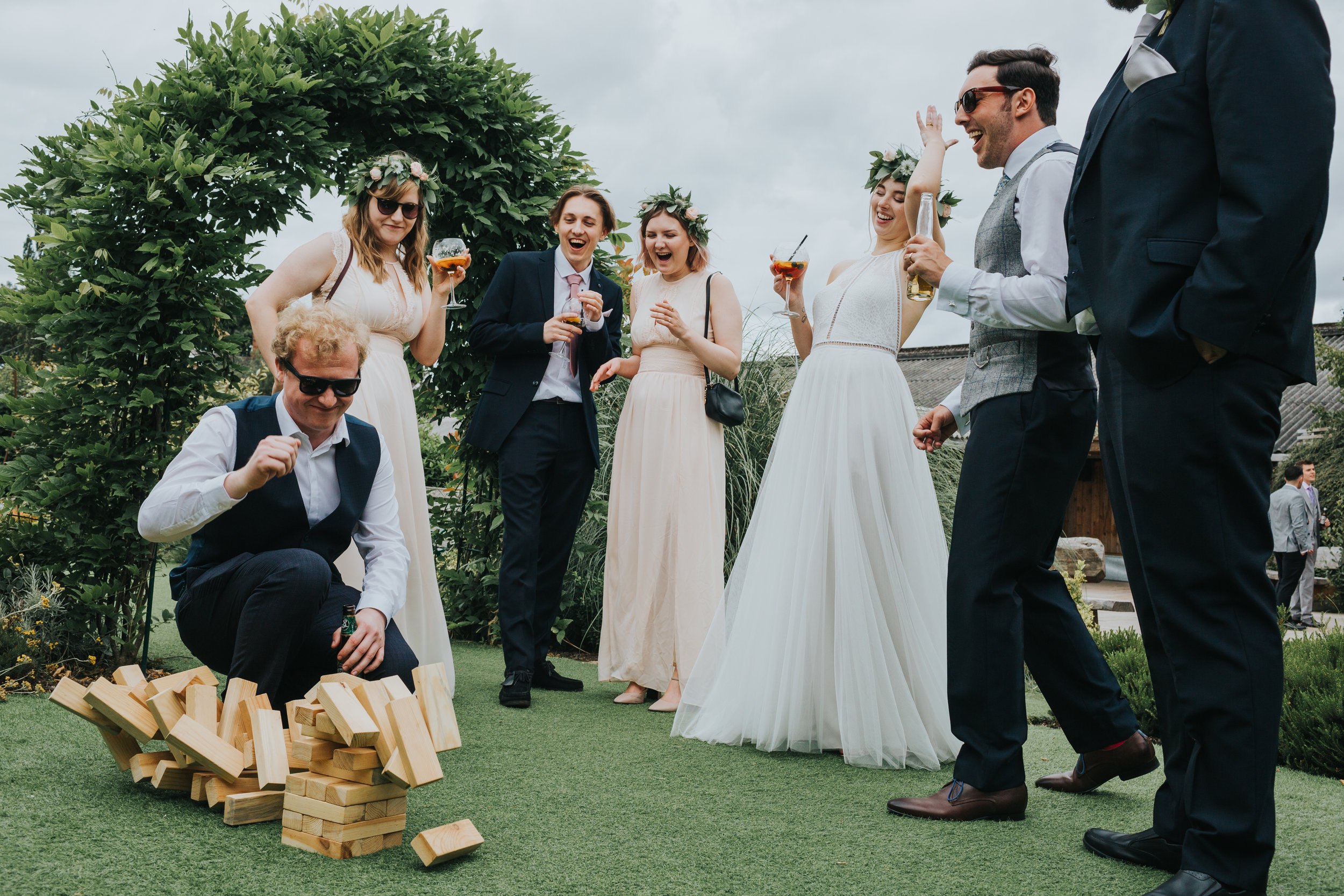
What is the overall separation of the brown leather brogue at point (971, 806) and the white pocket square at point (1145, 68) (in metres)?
1.73

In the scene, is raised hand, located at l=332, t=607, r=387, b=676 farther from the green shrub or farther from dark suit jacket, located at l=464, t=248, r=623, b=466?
the green shrub

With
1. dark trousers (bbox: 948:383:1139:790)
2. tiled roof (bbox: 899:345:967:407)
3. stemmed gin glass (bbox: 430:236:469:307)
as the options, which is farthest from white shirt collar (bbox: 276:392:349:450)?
tiled roof (bbox: 899:345:967:407)

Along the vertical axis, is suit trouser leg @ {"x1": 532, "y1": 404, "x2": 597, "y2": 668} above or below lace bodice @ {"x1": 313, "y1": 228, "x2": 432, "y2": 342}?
below

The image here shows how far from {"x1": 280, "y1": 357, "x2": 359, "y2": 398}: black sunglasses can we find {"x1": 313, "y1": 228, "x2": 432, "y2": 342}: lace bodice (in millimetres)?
1160

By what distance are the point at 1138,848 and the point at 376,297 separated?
3.13 meters

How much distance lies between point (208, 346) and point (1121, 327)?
143 inches

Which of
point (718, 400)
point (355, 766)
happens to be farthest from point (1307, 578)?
point (355, 766)

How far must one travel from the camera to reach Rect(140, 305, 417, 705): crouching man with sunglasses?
243cm

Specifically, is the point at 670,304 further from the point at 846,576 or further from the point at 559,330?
the point at 846,576

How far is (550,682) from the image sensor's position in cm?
441

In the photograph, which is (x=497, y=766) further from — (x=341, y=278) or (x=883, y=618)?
(x=341, y=278)

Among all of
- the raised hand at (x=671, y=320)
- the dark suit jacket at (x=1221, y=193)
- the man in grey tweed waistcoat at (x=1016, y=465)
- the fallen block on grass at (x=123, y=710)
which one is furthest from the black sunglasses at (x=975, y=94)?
the fallen block on grass at (x=123, y=710)

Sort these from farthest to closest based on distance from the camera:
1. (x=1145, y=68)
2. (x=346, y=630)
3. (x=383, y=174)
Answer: (x=383, y=174)
(x=346, y=630)
(x=1145, y=68)

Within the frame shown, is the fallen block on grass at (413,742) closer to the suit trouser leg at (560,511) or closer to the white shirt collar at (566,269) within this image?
the suit trouser leg at (560,511)
